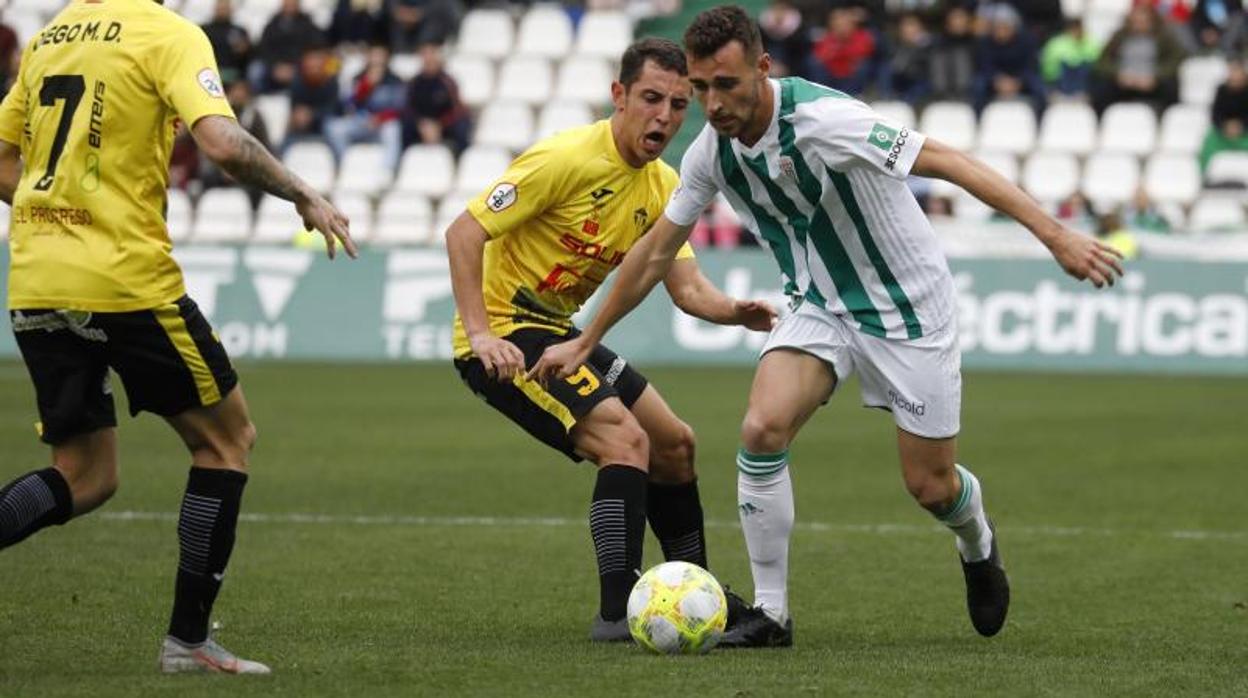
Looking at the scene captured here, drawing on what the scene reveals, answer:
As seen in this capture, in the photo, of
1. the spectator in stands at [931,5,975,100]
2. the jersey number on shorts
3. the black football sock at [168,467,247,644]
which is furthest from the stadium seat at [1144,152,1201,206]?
the jersey number on shorts

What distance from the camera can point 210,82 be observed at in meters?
6.61

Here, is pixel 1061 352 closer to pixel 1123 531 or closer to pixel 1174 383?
pixel 1174 383

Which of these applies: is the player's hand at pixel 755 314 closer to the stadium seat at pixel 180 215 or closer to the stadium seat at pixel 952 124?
the stadium seat at pixel 952 124

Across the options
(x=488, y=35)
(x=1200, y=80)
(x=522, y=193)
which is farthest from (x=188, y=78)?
(x=488, y=35)

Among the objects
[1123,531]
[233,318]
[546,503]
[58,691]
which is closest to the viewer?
[58,691]

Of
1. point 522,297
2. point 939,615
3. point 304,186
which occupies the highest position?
point 304,186

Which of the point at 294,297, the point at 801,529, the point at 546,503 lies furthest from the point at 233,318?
the point at 801,529

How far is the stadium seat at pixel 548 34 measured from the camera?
26984 millimetres

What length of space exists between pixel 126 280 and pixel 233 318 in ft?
50.1

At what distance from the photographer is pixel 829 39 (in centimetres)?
2503

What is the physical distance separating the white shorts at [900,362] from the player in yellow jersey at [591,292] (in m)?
0.57

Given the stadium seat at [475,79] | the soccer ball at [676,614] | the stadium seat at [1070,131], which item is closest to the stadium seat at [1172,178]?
the stadium seat at [1070,131]

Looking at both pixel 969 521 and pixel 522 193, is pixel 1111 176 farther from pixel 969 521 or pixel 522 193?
pixel 522 193

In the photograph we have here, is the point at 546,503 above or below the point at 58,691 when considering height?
below
